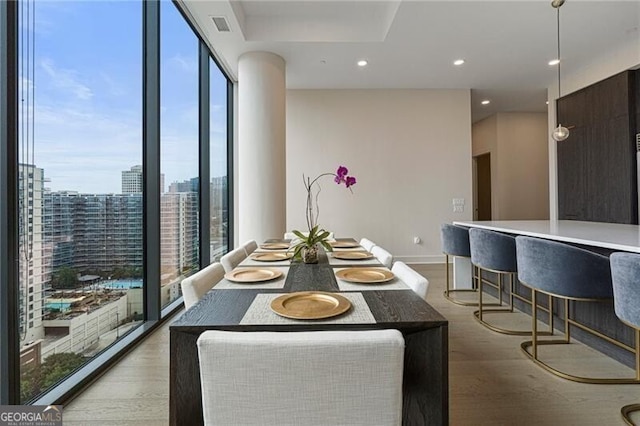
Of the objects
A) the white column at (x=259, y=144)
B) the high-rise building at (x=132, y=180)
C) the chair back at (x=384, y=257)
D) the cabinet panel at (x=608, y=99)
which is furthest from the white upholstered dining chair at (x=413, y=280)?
the cabinet panel at (x=608, y=99)

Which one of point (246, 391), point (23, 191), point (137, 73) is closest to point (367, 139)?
point (137, 73)

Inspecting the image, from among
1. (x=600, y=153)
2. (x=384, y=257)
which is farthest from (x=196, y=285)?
(x=600, y=153)

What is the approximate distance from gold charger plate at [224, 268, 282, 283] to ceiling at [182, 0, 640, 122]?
A: 294 centimetres

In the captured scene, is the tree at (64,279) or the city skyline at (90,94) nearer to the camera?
the city skyline at (90,94)

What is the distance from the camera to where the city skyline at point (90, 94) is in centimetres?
172

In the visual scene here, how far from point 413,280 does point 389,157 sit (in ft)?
14.4

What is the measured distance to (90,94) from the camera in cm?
209

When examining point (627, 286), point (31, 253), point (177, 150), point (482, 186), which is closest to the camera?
point (627, 286)

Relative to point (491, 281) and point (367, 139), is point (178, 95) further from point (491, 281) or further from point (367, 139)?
point (491, 281)

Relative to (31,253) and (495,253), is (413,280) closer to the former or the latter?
(495,253)

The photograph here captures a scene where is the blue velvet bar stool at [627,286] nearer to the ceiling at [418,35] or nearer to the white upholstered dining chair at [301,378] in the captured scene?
the white upholstered dining chair at [301,378]

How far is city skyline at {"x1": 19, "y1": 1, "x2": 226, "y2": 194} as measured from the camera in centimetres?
172

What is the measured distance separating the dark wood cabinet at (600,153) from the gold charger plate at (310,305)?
4.95m

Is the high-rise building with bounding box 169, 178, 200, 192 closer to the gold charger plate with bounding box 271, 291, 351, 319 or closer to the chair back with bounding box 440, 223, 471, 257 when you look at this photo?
the gold charger plate with bounding box 271, 291, 351, 319
